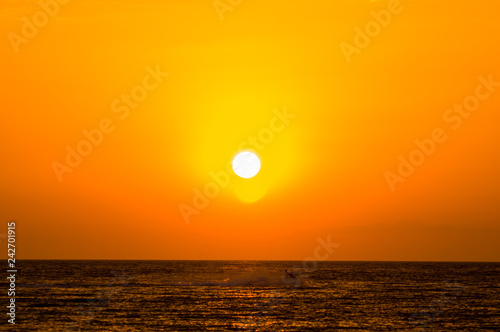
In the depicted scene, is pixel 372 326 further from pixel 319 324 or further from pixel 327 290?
pixel 327 290

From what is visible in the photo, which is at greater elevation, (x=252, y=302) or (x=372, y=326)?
(x=252, y=302)

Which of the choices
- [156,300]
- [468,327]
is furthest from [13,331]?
[468,327]

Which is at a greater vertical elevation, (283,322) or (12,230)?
(12,230)

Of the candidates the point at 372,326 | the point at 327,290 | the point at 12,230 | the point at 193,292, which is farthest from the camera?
the point at 327,290

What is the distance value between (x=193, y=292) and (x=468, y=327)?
46.4 meters

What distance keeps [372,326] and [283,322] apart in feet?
27.0

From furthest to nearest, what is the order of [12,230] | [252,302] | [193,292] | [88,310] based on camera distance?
[193,292], [252,302], [88,310], [12,230]

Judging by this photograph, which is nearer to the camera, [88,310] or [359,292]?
[88,310]

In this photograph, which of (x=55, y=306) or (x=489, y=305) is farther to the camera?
(x=489, y=305)

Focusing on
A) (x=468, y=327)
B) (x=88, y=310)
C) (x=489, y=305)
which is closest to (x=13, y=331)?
(x=88, y=310)

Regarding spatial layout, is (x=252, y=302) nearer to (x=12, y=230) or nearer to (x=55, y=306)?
(x=55, y=306)

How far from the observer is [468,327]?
202ft

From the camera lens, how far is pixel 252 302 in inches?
3250

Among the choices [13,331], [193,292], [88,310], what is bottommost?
[13,331]
